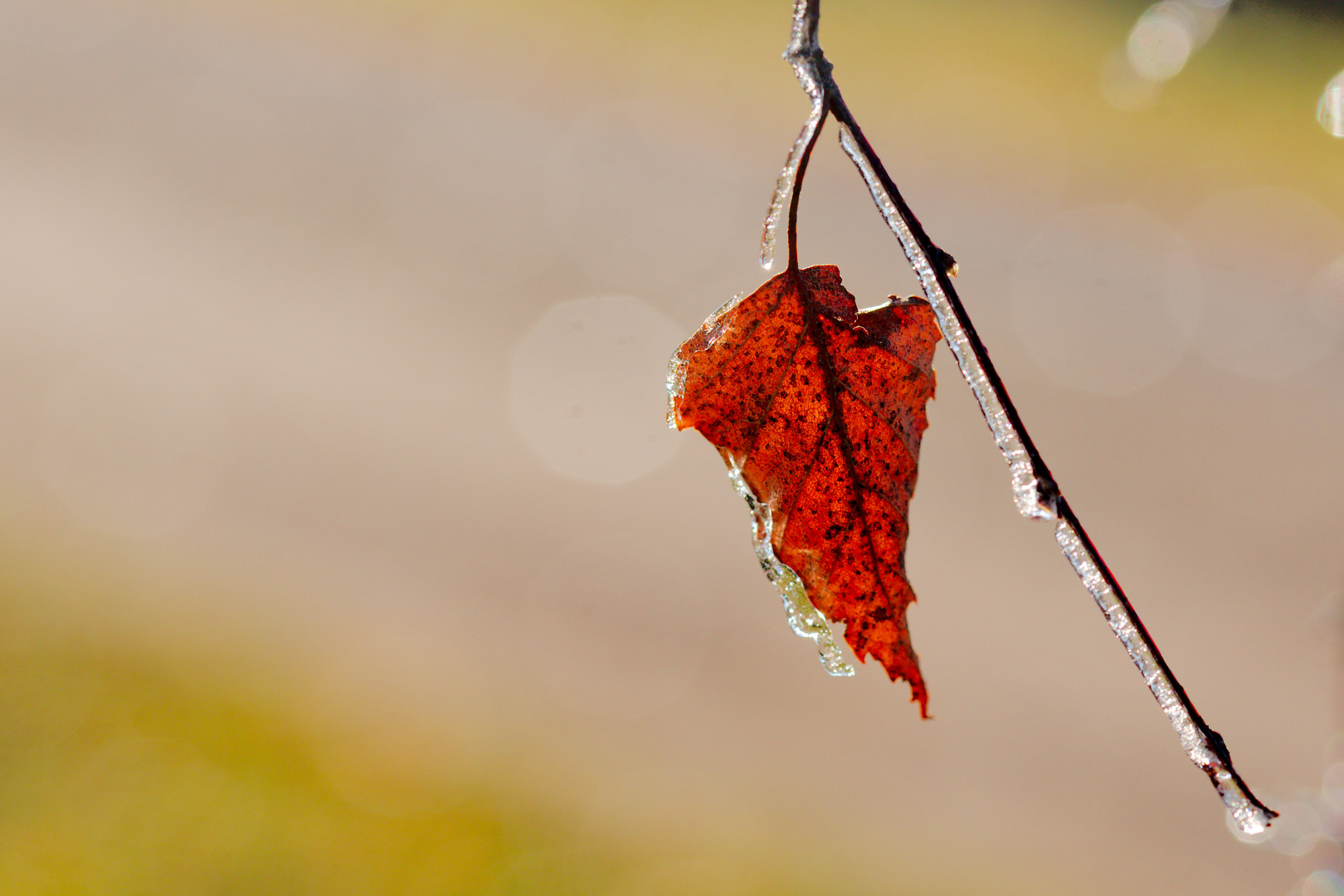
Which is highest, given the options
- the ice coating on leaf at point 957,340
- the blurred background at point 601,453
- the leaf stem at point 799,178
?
the blurred background at point 601,453

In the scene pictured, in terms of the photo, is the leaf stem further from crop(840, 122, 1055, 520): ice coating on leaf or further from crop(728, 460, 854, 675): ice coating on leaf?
crop(728, 460, 854, 675): ice coating on leaf

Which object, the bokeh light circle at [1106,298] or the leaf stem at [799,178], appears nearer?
the leaf stem at [799,178]

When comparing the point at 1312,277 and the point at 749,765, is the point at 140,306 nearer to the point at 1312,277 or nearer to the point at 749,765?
the point at 749,765

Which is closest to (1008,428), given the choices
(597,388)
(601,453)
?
(601,453)

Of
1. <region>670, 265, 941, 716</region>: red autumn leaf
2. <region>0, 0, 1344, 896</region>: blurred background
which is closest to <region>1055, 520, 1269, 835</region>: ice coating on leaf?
<region>670, 265, 941, 716</region>: red autumn leaf

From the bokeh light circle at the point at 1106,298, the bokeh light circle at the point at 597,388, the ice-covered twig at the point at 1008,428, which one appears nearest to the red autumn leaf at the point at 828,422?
the ice-covered twig at the point at 1008,428

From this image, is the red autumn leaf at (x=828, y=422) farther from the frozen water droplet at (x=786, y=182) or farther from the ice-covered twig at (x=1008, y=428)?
the ice-covered twig at (x=1008, y=428)

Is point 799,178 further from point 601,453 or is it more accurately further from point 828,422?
point 601,453
